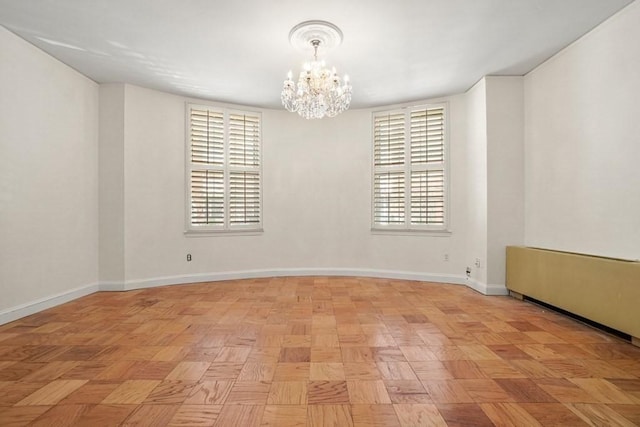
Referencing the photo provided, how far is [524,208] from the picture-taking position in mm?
4457

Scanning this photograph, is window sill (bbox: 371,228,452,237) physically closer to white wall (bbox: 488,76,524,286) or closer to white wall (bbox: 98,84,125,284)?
white wall (bbox: 488,76,524,286)

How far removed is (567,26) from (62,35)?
16.0 feet

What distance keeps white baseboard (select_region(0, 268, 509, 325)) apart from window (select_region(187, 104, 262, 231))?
0.75 metres

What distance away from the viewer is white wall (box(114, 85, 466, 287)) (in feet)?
16.3

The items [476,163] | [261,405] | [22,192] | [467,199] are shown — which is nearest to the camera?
[261,405]

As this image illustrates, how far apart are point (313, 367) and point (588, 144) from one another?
3354 millimetres

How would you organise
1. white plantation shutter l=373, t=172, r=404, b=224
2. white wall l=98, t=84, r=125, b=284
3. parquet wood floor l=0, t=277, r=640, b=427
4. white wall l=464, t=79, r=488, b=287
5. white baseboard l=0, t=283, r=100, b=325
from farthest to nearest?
white plantation shutter l=373, t=172, r=404, b=224, white wall l=98, t=84, r=125, b=284, white wall l=464, t=79, r=488, b=287, white baseboard l=0, t=283, r=100, b=325, parquet wood floor l=0, t=277, r=640, b=427

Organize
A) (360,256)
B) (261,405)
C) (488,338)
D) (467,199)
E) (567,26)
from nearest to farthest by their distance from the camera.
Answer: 1. (261,405)
2. (488,338)
3. (567,26)
4. (467,199)
5. (360,256)

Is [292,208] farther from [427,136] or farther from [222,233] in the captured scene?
[427,136]

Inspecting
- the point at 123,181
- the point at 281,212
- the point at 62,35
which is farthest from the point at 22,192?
the point at 281,212

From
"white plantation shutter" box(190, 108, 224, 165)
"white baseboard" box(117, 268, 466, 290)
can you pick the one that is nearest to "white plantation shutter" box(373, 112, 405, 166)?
"white baseboard" box(117, 268, 466, 290)

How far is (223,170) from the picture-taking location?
5.56 m

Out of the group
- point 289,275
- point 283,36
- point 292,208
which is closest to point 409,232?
point 292,208

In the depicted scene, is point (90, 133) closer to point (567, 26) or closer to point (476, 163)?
point (476, 163)
